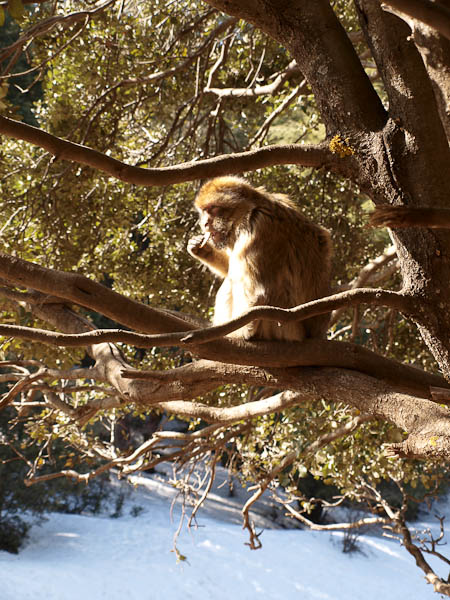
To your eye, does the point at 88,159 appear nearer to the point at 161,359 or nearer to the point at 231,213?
the point at 231,213

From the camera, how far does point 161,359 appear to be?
3.94 metres

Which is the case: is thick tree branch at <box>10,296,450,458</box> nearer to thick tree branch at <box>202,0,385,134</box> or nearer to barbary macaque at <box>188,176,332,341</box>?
barbary macaque at <box>188,176,332,341</box>

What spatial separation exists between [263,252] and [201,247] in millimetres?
347

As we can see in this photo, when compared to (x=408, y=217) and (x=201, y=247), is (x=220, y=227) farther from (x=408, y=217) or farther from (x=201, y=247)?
(x=408, y=217)

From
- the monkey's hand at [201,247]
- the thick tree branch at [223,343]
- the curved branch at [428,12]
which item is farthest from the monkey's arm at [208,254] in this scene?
the curved branch at [428,12]

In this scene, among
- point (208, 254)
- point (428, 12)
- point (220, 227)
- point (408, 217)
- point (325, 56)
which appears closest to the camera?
point (428, 12)

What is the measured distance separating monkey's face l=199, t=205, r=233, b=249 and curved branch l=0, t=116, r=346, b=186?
44.1 inches

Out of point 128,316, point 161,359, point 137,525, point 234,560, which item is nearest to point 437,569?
point 234,560

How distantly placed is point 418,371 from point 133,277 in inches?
110

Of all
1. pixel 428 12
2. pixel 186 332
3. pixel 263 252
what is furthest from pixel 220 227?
pixel 428 12

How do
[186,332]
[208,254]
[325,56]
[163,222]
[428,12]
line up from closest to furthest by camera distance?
[428,12]
[186,332]
[325,56]
[208,254]
[163,222]

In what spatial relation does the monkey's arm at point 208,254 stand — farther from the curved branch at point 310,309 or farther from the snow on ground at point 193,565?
the snow on ground at point 193,565

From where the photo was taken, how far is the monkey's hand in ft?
8.75

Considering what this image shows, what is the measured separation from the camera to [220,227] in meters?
2.65
